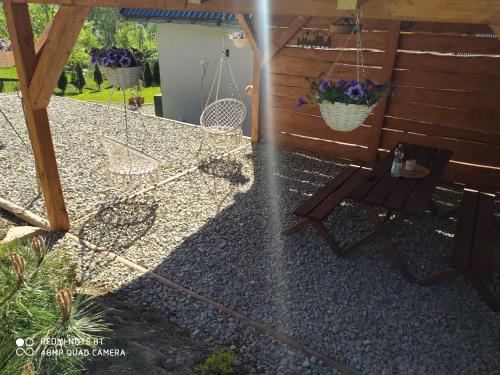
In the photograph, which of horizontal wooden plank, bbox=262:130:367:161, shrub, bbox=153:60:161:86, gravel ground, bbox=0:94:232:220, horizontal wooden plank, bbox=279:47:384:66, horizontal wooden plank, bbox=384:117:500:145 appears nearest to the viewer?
gravel ground, bbox=0:94:232:220

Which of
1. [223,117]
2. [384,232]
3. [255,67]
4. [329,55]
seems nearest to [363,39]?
[329,55]

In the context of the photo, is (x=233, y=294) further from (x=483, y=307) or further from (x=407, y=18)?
(x=407, y=18)

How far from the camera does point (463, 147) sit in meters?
5.23

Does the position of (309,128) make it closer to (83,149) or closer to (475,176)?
(475,176)

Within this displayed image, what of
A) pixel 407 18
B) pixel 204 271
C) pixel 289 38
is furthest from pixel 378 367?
pixel 289 38

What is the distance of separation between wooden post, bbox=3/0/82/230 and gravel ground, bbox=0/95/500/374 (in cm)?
34

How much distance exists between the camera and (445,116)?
5215 mm

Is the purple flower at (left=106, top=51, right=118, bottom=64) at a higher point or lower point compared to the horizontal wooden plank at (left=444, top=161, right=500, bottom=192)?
higher

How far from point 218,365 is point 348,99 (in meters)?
1.99

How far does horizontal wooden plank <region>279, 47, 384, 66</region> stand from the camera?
5496 millimetres

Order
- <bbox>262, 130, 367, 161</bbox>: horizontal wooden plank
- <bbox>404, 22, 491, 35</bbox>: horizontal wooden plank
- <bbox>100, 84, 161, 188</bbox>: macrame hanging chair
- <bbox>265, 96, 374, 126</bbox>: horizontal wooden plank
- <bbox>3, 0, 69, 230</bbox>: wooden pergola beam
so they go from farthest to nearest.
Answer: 1. <bbox>265, 96, 374, 126</bbox>: horizontal wooden plank
2. <bbox>262, 130, 367, 161</bbox>: horizontal wooden plank
3. <bbox>404, 22, 491, 35</bbox>: horizontal wooden plank
4. <bbox>100, 84, 161, 188</bbox>: macrame hanging chair
5. <bbox>3, 0, 69, 230</bbox>: wooden pergola beam

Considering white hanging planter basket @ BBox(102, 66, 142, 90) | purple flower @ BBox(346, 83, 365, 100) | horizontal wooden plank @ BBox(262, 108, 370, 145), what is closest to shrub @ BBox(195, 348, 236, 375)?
purple flower @ BBox(346, 83, 365, 100)

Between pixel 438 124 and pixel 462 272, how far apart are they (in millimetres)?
3167

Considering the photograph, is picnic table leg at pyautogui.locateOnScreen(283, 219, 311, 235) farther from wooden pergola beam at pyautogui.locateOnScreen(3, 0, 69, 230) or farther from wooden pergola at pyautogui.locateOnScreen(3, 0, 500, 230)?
wooden pergola beam at pyautogui.locateOnScreen(3, 0, 69, 230)
